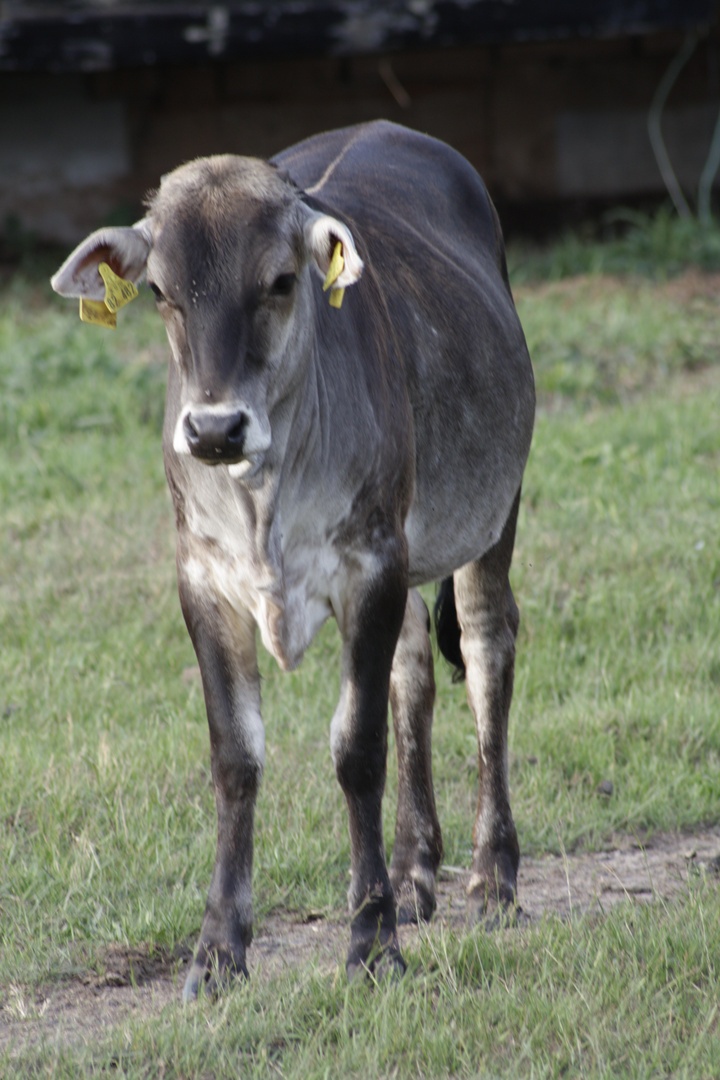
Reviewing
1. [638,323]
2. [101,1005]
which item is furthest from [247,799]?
[638,323]

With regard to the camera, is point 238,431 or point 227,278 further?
point 227,278

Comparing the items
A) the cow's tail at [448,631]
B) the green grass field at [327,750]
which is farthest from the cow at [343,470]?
the green grass field at [327,750]

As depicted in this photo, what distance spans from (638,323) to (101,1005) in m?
6.48

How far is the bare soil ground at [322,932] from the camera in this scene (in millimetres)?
3072

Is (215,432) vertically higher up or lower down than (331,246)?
lower down

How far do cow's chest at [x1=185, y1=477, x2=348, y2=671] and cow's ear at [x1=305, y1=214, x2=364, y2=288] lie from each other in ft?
1.76

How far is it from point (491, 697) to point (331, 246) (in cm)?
159

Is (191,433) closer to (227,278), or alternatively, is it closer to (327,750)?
(227,278)

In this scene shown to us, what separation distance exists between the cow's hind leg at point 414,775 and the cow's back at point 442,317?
0.29m

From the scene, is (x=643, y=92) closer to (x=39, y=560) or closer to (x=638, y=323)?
(x=638, y=323)

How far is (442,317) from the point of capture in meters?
3.81

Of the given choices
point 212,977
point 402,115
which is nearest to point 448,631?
point 212,977

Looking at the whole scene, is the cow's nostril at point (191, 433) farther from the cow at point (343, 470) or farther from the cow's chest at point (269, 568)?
the cow's chest at point (269, 568)

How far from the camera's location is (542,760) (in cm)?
441
